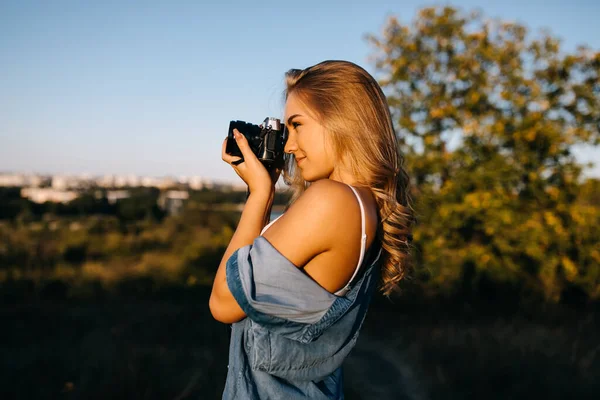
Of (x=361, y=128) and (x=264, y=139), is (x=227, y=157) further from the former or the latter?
(x=361, y=128)

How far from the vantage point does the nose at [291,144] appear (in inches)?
49.7

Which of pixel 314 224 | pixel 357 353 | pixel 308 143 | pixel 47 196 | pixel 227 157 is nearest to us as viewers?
pixel 314 224

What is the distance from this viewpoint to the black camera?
1288mm

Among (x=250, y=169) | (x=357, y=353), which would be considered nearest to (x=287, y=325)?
(x=250, y=169)

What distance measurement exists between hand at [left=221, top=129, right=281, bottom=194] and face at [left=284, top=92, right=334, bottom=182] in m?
0.10

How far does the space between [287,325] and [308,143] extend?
46 cm

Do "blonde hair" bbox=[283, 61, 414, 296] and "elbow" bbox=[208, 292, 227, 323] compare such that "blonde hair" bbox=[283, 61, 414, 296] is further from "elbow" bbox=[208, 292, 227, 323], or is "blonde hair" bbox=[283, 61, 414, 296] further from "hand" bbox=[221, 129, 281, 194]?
"elbow" bbox=[208, 292, 227, 323]

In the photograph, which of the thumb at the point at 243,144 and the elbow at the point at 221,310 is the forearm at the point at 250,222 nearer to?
the elbow at the point at 221,310

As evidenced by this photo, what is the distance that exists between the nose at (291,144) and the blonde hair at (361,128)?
104 mm

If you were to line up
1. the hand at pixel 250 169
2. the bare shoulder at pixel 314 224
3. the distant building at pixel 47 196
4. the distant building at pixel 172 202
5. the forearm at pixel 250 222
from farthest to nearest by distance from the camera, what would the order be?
the distant building at pixel 47 196, the distant building at pixel 172 202, the hand at pixel 250 169, the forearm at pixel 250 222, the bare shoulder at pixel 314 224

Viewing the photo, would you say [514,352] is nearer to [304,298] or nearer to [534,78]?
[534,78]

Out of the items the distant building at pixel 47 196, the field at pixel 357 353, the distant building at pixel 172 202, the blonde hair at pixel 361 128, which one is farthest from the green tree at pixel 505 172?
the distant building at pixel 47 196

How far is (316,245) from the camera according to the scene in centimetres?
99

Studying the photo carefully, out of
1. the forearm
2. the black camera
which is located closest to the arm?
the forearm
